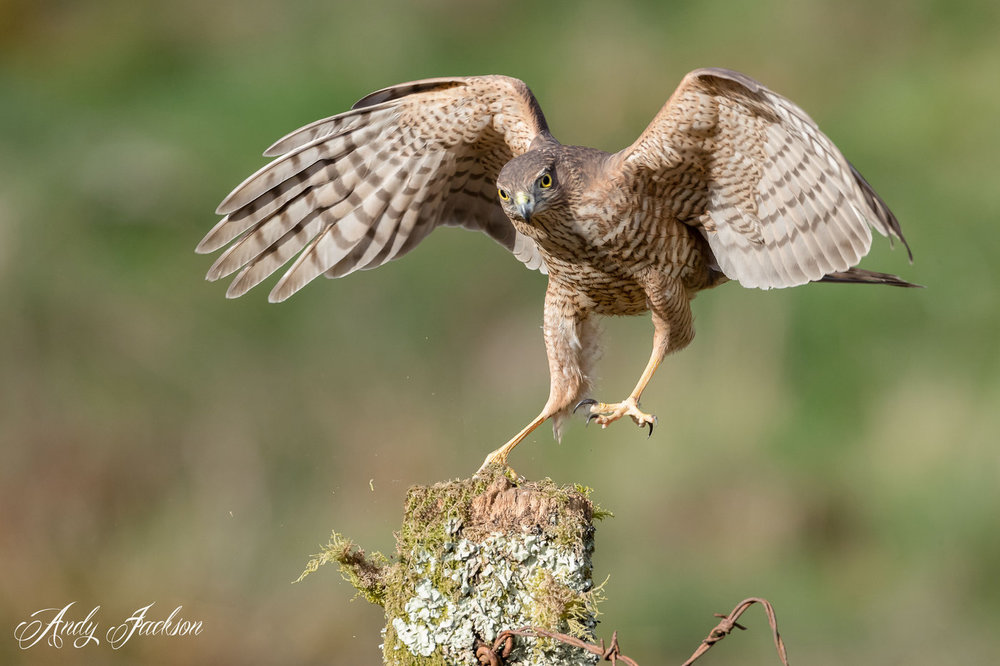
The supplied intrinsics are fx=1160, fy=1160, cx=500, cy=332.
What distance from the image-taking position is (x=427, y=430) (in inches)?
344

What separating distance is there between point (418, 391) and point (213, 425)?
157cm

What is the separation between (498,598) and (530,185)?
1.58m

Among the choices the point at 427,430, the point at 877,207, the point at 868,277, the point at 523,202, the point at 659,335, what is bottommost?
the point at 427,430

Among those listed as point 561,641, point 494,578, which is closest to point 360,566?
point 494,578

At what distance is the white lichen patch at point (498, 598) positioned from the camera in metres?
3.21

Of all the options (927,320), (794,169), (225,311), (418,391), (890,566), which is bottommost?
(890,566)

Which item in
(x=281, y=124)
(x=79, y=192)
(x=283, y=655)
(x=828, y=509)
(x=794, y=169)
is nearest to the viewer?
(x=794, y=169)

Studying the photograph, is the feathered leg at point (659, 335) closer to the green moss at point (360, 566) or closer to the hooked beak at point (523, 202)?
the hooked beak at point (523, 202)

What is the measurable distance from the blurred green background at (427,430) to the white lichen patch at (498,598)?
15.0 feet

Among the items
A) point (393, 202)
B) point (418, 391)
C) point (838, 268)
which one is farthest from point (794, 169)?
point (418, 391)

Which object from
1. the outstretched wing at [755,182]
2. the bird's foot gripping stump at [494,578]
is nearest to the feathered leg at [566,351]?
the outstretched wing at [755,182]

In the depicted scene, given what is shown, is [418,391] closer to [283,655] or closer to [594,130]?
[283,655]

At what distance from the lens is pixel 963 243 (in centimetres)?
1095

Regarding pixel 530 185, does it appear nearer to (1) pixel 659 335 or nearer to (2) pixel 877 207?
(1) pixel 659 335
